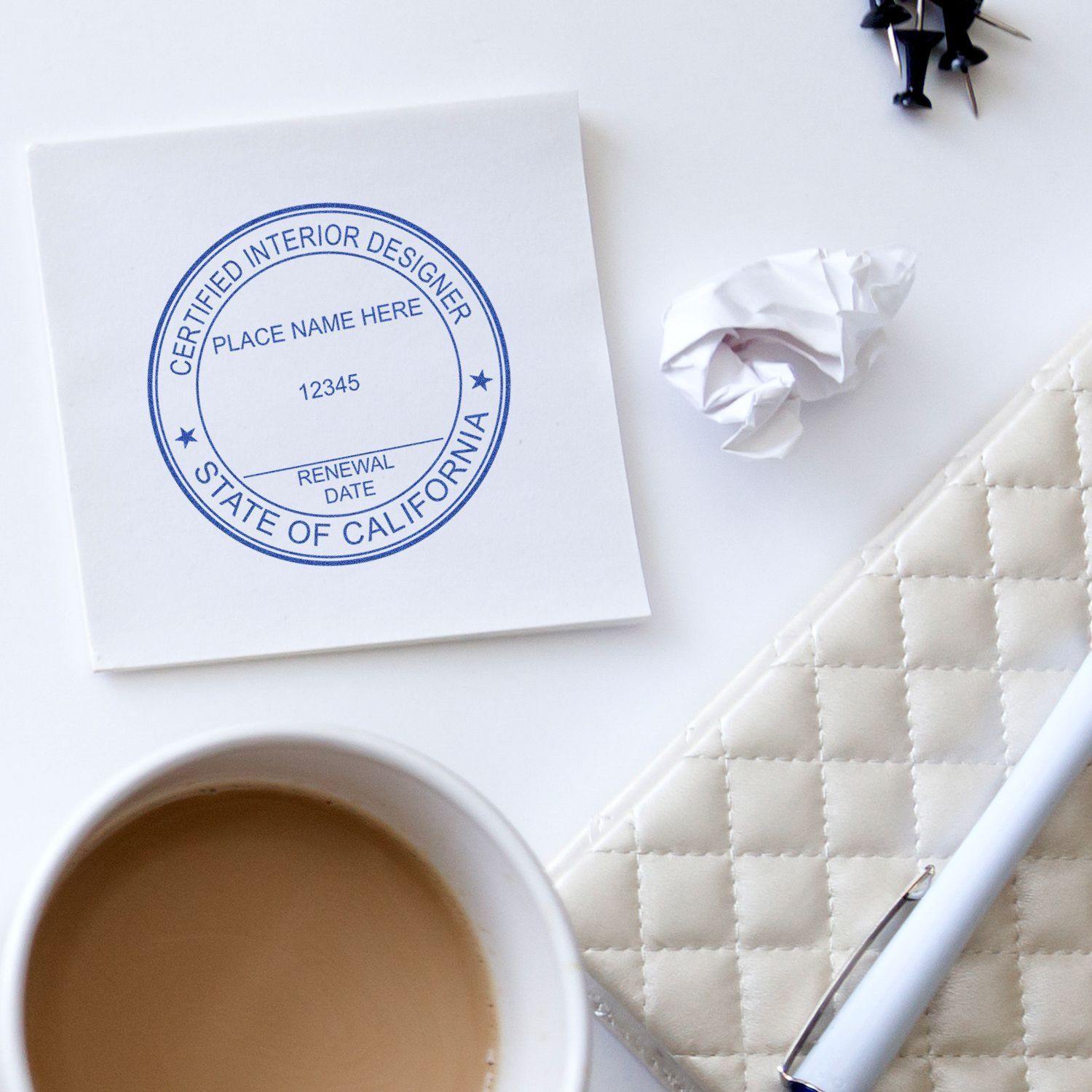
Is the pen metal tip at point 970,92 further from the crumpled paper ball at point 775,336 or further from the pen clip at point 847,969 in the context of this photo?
the pen clip at point 847,969

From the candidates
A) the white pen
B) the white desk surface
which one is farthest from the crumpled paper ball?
the white pen

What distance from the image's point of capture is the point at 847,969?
44 centimetres

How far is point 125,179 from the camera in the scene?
1.50ft

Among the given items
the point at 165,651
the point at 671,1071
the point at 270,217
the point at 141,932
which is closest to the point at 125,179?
the point at 270,217

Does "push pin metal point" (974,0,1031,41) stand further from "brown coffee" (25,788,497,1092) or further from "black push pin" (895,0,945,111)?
"brown coffee" (25,788,497,1092)

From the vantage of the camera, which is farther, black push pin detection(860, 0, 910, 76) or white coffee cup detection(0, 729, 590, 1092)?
black push pin detection(860, 0, 910, 76)

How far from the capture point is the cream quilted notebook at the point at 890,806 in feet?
1.42

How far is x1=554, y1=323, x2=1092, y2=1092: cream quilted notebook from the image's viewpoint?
0.43 meters

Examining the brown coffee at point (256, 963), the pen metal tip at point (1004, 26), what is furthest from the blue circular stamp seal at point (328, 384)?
the pen metal tip at point (1004, 26)

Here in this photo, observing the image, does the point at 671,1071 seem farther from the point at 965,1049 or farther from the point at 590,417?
the point at 590,417

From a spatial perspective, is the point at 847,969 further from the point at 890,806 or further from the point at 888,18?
the point at 888,18

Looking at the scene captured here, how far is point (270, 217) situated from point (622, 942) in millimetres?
293

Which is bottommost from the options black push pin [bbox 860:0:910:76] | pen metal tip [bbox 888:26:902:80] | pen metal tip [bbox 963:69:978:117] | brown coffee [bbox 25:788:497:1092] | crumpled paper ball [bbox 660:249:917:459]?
brown coffee [bbox 25:788:497:1092]

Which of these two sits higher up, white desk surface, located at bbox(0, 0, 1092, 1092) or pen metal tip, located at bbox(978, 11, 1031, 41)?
pen metal tip, located at bbox(978, 11, 1031, 41)
